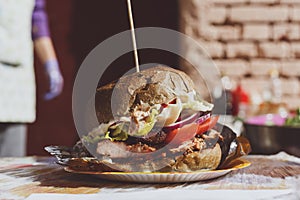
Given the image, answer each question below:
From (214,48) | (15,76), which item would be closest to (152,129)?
(15,76)

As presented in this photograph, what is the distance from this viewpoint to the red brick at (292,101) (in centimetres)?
274

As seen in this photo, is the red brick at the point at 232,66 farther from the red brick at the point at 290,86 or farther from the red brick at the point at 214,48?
the red brick at the point at 290,86

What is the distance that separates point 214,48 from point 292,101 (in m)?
0.45

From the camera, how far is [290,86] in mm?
2740

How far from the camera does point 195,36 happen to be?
107 inches

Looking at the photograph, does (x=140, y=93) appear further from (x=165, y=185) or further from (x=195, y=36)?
(x=195, y=36)

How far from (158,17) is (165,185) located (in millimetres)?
2318

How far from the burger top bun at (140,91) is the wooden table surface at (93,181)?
0.39 feet

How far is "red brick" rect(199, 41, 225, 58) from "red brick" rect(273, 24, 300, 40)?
0.86 feet

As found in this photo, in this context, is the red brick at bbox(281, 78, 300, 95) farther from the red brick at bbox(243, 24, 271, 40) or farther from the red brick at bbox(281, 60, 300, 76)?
the red brick at bbox(243, 24, 271, 40)

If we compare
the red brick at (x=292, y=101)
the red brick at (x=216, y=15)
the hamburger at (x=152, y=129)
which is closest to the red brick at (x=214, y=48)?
the red brick at (x=216, y=15)

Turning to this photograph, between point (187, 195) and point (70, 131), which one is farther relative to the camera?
point (70, 131)

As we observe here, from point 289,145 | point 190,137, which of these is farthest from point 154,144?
point 289,145

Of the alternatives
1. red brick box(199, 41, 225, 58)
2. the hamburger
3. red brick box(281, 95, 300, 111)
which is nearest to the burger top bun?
the hamburger
